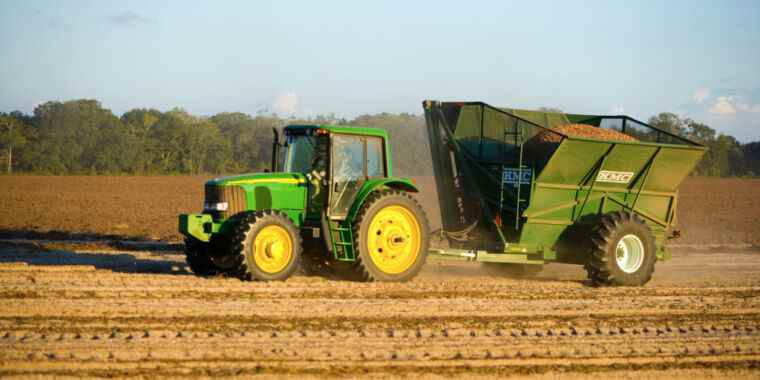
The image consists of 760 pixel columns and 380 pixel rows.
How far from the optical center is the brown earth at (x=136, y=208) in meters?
20.6

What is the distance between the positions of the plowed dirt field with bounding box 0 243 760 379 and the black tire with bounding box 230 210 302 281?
6.8 inches

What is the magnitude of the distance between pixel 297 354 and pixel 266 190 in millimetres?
4617

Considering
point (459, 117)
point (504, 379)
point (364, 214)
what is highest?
point (459, 117)

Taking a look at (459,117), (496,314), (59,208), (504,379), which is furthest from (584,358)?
(59,208)

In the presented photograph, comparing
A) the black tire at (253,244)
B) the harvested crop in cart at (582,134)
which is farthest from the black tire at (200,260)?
the harvested crop in cart at (582,134)

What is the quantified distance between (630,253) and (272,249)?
5.36m

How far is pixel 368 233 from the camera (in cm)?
1176

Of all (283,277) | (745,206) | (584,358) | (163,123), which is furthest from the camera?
(163,123)

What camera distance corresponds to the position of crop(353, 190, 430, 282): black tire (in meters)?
11.6

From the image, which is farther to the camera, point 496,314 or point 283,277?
point 283,277

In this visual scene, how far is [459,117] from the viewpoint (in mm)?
13812

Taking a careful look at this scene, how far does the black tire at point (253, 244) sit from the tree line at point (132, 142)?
31443 millimetres

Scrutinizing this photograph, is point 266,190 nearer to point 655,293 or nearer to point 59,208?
point 655,293

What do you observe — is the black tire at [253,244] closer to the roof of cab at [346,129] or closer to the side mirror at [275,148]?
the side mirror at [275,148]
